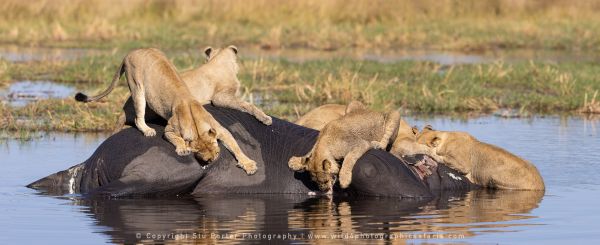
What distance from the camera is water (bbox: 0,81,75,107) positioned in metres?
15.1

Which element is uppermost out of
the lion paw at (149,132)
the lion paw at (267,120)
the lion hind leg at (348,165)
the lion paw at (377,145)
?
the lion paw at (267,120)

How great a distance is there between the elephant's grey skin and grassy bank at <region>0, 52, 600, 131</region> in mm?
3820

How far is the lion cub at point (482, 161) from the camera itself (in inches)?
372

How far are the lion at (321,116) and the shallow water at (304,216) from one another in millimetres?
1109

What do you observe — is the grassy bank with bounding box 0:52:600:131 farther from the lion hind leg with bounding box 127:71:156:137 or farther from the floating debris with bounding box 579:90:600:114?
the lion hind leg with bounding box 127:71:156:137

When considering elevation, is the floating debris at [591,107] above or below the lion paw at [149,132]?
above

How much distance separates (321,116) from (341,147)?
1.36m

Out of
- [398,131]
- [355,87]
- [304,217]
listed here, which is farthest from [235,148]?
[355,87]

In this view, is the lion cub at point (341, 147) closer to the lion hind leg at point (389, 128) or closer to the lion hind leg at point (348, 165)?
the lion hind leg at point (348, 165)

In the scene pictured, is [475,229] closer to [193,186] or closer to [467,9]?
[193,186]

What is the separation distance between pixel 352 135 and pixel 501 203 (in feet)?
3.88

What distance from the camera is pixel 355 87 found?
15.2 meters

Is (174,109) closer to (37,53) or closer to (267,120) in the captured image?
(267,120)

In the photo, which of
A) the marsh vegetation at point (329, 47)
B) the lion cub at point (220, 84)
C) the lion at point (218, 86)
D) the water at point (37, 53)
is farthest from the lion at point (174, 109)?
the water at point (37, 53)
